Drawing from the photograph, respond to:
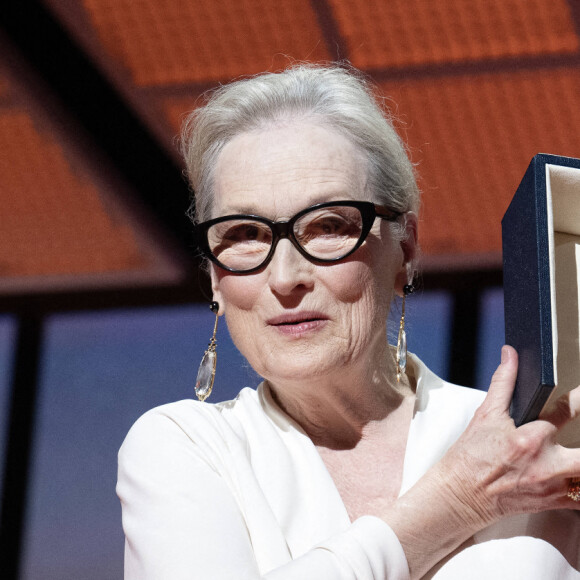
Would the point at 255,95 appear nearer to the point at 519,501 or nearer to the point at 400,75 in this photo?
the point at 519,501

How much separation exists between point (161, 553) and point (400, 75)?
196 centimetres

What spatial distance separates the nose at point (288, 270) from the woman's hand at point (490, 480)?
355 millimetres

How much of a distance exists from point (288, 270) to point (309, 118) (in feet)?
1.11

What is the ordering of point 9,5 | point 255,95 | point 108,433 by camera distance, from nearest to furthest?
point 255,95 → point 9,5 → point 108,433

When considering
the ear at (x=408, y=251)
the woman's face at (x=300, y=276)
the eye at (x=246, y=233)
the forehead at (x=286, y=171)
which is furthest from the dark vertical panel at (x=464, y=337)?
the eye at (x=246, y=233)

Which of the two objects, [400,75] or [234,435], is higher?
[400,75]

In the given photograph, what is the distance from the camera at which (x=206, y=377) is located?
1646mm

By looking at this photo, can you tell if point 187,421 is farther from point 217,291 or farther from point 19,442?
point 19,442

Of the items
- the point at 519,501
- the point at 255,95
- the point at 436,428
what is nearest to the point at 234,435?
the point at 436,428

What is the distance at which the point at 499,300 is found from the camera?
2826 millimetres

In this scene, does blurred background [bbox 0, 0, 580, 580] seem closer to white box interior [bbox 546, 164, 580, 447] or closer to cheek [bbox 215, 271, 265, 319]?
cheek [bbox 215, 271, 265, 319]

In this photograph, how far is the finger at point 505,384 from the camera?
1.19m

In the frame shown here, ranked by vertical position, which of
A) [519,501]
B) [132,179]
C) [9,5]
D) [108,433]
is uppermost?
[9,5]

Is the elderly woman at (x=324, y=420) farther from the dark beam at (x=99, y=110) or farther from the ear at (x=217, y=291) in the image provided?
the dark beam at (x=99, y=110)
